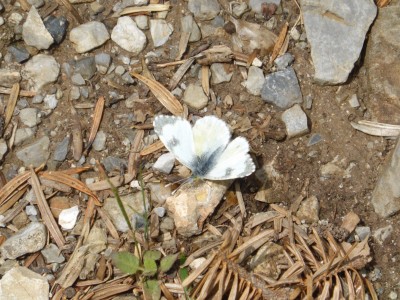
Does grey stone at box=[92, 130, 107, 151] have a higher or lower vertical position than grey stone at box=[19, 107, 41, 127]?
lower

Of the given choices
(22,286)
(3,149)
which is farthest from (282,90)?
(22,286)

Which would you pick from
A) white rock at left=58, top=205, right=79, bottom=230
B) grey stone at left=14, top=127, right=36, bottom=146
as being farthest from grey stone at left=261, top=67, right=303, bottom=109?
grey stone at left=14, top=127, right=36, bottom=146

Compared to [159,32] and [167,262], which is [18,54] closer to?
[159,32]

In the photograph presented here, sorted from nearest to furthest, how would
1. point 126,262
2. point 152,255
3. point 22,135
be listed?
1. point 126,262
2. point 152,255
3. point 22,135

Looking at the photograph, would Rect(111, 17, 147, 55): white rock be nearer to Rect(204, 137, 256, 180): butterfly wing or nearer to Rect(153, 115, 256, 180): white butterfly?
Rect(153, 115, 256, 180): white butterfly

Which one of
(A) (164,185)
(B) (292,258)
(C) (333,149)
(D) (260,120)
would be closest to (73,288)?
(A) (164,185)

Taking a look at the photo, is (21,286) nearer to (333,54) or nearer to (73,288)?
(73,288)
